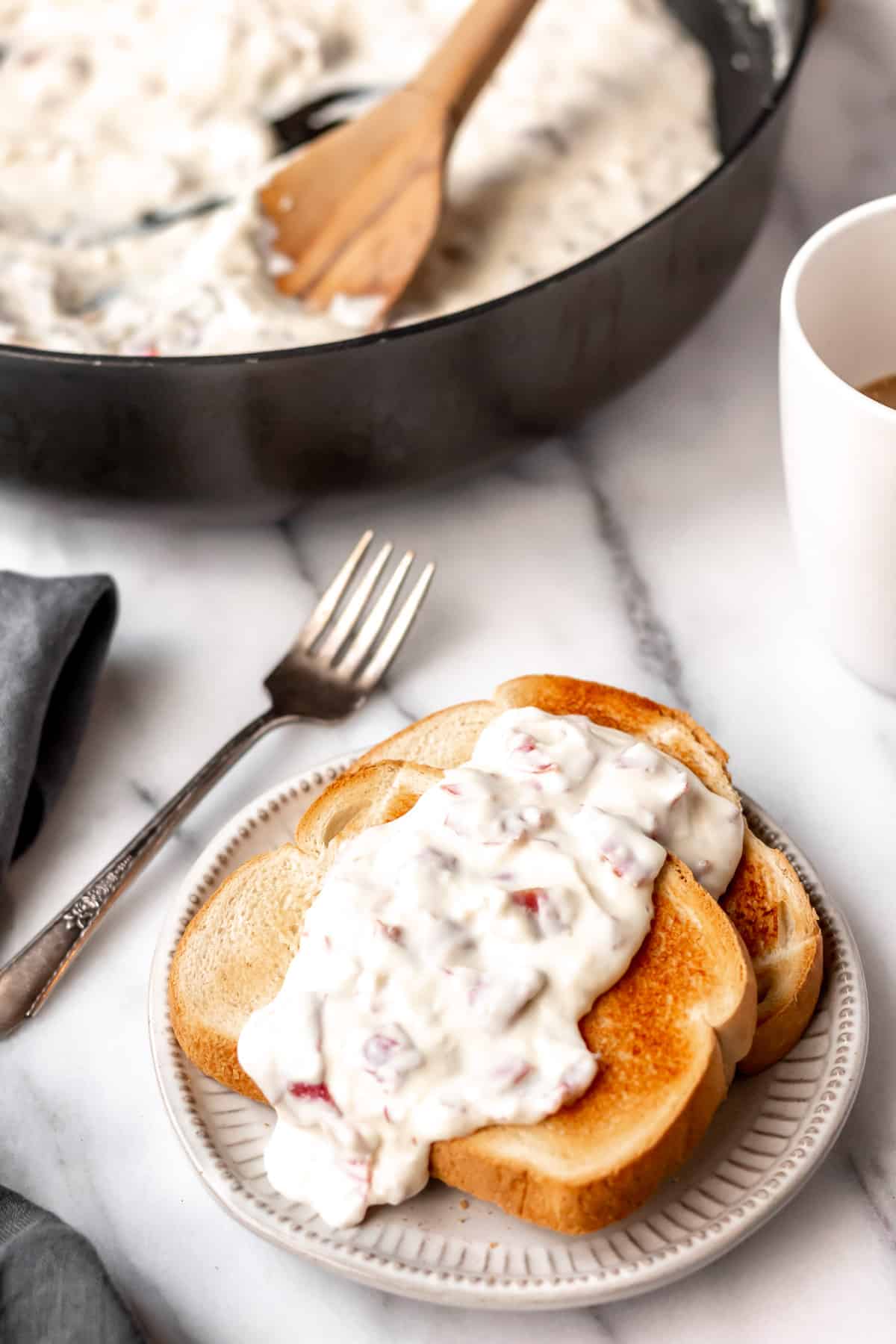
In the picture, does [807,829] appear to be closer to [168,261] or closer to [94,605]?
[94,605]

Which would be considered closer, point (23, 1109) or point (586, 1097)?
point (586, 1097)

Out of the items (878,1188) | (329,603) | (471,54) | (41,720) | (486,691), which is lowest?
(878,1188)

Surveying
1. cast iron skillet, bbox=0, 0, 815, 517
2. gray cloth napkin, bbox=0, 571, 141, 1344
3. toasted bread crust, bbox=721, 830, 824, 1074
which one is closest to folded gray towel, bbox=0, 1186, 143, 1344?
gray cloth napkin, bbox=0, 571, 141, 1344

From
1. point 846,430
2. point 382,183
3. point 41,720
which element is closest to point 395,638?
point 41,720

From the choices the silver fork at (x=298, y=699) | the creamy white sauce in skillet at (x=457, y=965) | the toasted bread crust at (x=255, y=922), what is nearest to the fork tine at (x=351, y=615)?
the silver fork at (x=298, y=699)

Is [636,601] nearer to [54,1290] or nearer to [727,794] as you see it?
[727,794]

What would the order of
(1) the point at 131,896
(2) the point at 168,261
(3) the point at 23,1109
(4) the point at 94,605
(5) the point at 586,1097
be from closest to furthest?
(5) the point at 586,1097 < (3) the point at 23,1109 < (1) the point at 131,896 < (4) the point at 94,605 < (2) the point at 168,261

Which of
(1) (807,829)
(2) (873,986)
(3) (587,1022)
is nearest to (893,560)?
(1) (807,829)
